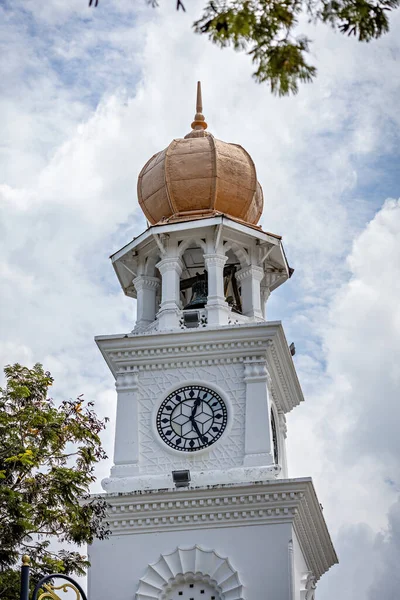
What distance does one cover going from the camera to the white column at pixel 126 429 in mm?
28359

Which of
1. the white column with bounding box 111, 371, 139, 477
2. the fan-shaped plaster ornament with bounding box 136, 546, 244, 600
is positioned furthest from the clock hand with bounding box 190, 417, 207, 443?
the fan-shaped plaster ornament with bounding box 136, 546, 244, 600

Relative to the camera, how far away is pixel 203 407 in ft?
94.7

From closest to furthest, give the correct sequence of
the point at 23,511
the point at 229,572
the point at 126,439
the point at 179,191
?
the point at 23,511, the point at 229,572, the point at 126,439, the point at 179,191

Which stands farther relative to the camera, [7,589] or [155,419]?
[155,419]

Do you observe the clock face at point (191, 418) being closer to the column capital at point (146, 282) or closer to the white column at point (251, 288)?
the white column at point (251, 288)

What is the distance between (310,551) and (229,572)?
3577 millimetres

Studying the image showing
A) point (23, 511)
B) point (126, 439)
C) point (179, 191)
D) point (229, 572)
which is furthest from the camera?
point (179, 191)

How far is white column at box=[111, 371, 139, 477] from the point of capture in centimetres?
2836

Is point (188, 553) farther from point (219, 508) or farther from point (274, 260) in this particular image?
point (274, 260)

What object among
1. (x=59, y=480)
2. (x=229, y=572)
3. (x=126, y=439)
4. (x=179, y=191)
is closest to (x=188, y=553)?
(x=229, y=572)

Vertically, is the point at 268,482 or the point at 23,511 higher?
the point at 268,482

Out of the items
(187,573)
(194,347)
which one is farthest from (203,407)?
(187,573)

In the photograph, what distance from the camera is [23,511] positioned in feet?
63.4

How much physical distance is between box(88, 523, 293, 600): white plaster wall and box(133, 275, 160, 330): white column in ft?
20.2
